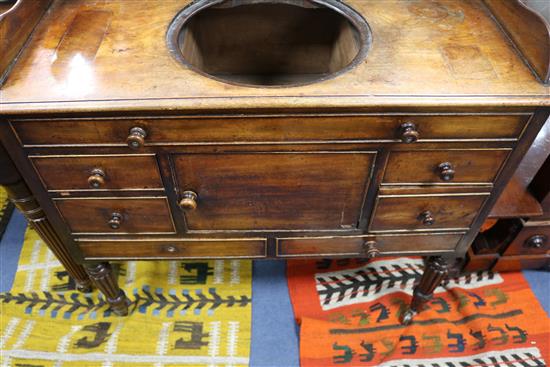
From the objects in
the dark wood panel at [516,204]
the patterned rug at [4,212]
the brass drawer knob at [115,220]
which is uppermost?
the brass drawer knob at [115,220]

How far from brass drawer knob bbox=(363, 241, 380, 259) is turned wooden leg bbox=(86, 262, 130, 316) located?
2.51 feet

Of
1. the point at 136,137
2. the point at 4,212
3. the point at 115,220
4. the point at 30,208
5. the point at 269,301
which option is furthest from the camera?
the point at 4,212

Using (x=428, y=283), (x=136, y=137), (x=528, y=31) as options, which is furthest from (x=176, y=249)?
(x=528, y=31)

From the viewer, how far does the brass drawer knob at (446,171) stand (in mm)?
900

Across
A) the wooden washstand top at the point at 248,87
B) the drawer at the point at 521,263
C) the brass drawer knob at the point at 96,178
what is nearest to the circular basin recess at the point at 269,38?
the wooden washstand top at the point at 248,87

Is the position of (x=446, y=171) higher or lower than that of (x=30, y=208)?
higher

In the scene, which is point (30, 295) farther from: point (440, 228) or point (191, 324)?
point (440, 228)

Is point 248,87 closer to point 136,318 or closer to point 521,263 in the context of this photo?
point 136,318

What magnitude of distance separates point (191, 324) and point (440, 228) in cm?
91

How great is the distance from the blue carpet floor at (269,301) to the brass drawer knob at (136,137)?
0.90 metres

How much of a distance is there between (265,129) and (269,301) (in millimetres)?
899

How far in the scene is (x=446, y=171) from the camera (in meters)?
0.90

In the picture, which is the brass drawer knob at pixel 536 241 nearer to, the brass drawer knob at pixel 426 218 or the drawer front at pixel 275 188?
the brass drawer knob at pixel 426 218

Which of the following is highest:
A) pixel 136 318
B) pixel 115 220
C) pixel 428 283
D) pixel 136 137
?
pixel 136 137
